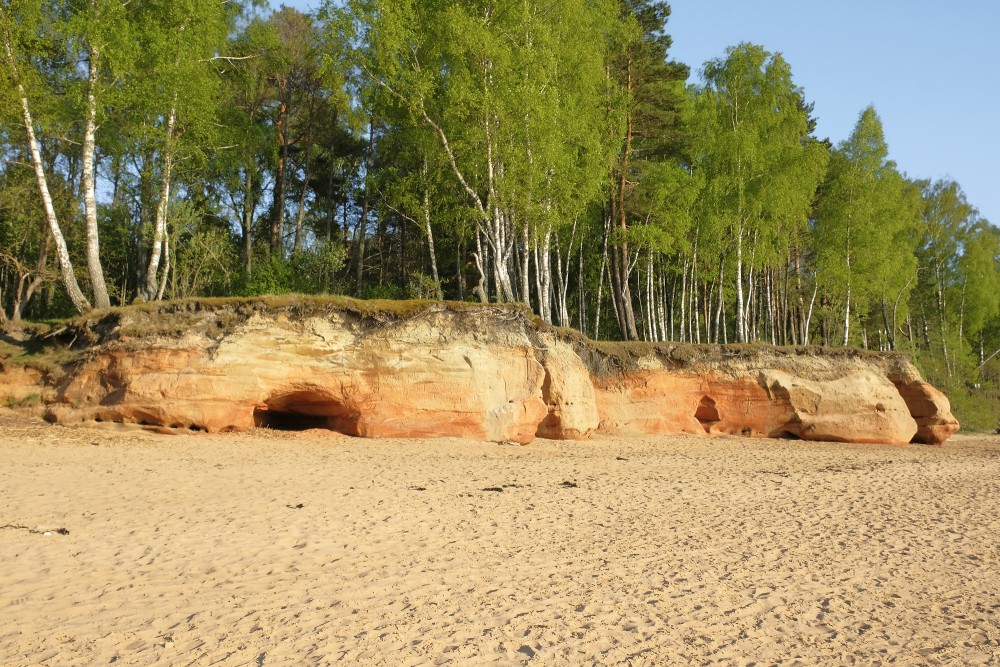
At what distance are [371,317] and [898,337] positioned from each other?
42.0 m

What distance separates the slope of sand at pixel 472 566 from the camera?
168 inches

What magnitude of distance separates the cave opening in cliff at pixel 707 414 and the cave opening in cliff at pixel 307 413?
42.5 feet

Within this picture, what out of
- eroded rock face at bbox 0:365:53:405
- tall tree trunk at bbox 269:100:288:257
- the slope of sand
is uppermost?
tall tree trunk at bbox 269:100:288:257

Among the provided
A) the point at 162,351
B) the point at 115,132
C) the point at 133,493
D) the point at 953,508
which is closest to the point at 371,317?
the point at 162,351

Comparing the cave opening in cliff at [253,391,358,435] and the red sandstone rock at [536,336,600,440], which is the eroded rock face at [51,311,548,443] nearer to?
the cave opening in cliff at [253,391,358,435]

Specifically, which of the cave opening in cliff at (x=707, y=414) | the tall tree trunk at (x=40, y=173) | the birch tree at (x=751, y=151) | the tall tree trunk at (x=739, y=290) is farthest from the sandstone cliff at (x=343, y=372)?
the birch tree at (x=751, y=151)

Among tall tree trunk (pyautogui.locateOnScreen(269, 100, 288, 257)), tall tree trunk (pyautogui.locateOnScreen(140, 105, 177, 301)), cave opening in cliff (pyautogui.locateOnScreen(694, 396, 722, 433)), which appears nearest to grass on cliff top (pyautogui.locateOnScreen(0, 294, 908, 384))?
tall tree trunk (pyautogui.locateOnScreen(140, 105, 177, 301))

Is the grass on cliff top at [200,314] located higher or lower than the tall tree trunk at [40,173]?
lower

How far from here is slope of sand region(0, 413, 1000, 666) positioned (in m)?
4.26

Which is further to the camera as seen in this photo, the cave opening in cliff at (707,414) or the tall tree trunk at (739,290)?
the tall tree trunk at (739,290)

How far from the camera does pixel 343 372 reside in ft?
50.7

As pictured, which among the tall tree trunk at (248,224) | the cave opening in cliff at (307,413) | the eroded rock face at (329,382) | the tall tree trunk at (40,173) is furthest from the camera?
the tall tree trunk at (248,224)

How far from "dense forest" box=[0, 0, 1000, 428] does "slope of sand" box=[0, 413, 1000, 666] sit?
35.1ft

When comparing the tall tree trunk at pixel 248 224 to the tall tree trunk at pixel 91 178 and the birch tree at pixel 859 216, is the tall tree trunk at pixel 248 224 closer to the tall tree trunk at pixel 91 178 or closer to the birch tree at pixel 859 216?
the tall tree trunk at pixel 91 178
